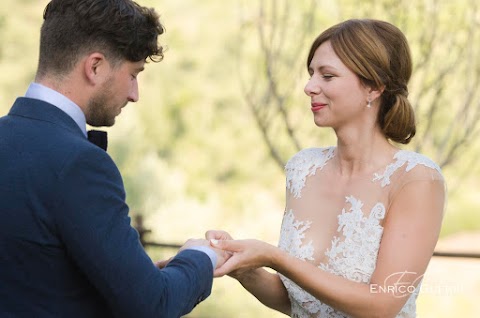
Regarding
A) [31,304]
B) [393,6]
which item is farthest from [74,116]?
[393,6]

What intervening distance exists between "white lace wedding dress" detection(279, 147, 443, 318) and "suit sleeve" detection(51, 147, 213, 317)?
0.97m

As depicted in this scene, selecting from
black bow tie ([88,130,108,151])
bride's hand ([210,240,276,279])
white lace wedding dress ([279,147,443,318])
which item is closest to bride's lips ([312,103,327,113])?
white lace wedding dress ([279,147,443,318])

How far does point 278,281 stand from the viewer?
9.77 ft

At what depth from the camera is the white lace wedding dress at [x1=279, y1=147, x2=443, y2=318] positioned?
8.99ft

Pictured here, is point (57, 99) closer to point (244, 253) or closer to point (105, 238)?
point (105, 238)

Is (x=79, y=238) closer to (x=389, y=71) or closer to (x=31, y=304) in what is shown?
(x=31, y=304)

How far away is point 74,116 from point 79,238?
0.36 m

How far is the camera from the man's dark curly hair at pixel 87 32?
6.88ft

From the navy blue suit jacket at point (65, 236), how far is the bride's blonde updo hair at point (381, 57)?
1.17 meters

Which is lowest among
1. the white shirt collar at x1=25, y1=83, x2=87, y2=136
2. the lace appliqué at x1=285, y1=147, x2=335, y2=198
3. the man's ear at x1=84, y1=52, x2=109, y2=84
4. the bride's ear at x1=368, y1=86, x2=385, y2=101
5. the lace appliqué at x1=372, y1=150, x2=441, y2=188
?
the lace appliqué at x1=285, y1=147, x2=335, y2=198

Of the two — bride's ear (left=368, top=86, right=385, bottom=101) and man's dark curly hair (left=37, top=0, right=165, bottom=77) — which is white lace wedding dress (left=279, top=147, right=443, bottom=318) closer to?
bride's ear (left=368, top=86, right=385, bottom=101)

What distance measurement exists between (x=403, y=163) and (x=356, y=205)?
23 cm

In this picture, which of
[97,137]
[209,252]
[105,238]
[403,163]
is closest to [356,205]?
[403,163]

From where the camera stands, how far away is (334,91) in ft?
9.33
